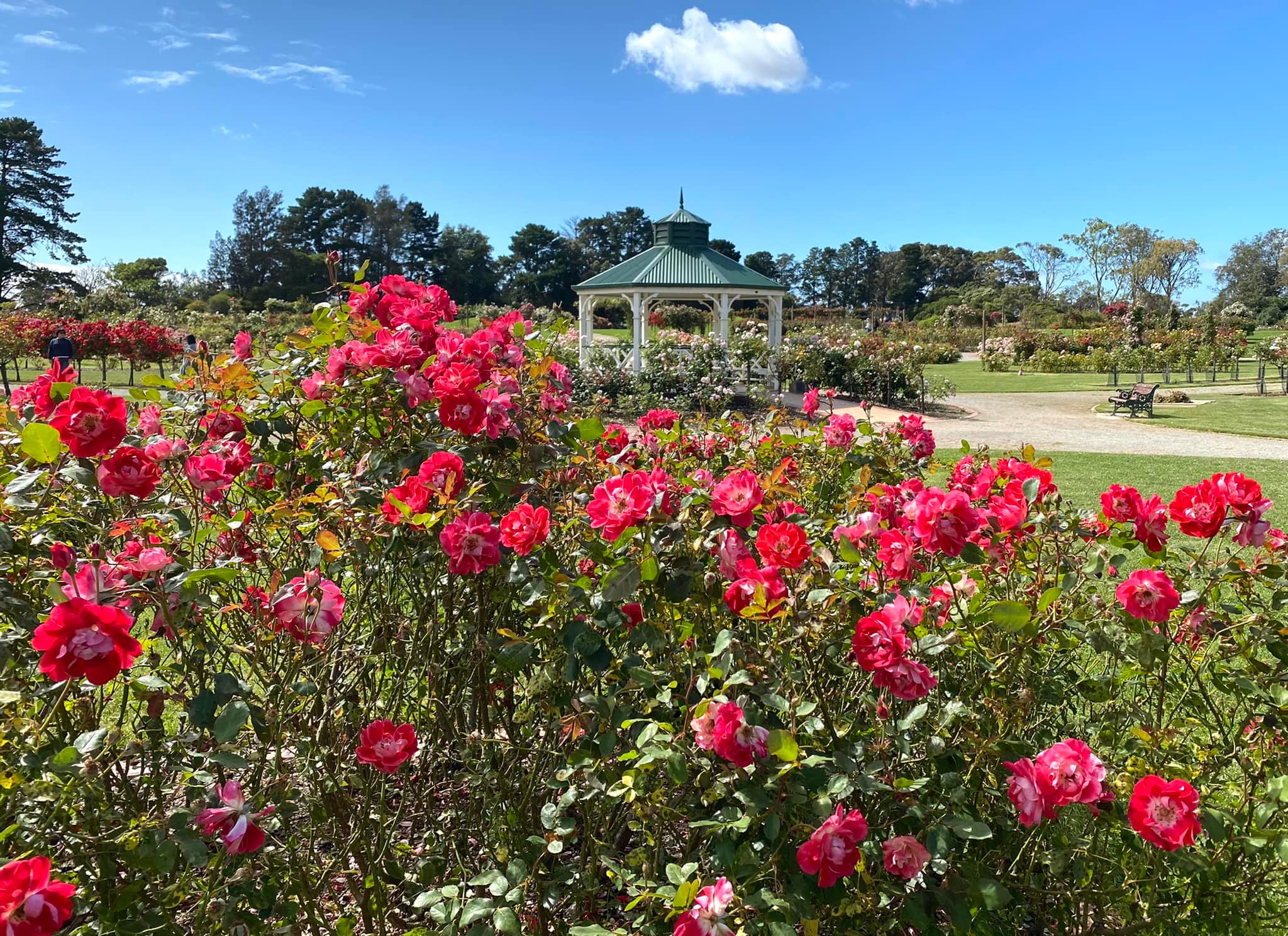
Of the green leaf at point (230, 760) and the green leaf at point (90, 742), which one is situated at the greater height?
the green leaf at point (90, 742)

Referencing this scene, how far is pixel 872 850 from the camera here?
50.4 inches

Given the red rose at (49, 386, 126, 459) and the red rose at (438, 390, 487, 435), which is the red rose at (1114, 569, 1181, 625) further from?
the red rose at (49, 386, 126, 459)

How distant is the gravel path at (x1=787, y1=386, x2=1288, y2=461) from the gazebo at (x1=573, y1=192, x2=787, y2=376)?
2.12 meters

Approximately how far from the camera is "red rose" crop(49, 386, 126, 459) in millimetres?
1291

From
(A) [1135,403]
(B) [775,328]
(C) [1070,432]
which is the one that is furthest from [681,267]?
(A) [1135,403]

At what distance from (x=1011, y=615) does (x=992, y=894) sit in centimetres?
41

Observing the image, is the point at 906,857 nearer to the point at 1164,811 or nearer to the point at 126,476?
the point at 1164,811

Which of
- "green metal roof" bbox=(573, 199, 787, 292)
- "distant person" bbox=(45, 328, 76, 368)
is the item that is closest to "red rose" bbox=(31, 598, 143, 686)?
"green metal roof" bbox=(573, 199, 787, 292)

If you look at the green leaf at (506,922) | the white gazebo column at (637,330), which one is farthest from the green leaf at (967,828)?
the white gazebo column at (637,330)

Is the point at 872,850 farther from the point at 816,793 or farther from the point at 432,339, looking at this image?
the point at 432,339

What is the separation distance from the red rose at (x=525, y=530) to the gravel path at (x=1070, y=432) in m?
8.37

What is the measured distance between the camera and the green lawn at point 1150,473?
779 centimetres

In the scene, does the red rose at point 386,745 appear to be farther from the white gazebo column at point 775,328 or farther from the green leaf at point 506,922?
the white gazebo column at point 775,328

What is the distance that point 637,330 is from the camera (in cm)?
1622
